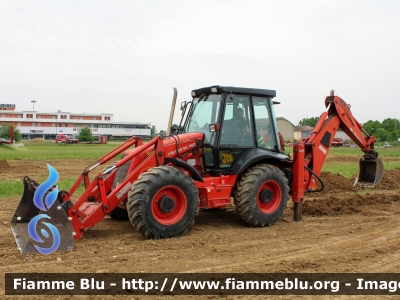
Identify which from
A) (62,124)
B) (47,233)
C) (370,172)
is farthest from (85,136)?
(47,233)

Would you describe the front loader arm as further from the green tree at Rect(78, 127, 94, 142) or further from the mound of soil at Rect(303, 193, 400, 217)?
the green tree at Rect(78, 127, 94, 142)

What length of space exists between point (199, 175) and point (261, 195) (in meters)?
1.28

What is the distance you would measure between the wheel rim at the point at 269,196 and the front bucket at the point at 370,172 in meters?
3.76

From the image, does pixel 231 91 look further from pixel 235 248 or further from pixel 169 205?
pixel 235 248

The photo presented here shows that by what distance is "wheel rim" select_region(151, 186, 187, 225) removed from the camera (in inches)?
266

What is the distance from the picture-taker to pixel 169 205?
22.4 ft

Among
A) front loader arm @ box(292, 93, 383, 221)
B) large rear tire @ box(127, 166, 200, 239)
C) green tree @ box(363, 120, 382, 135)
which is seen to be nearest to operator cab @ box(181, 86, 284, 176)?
front loader arm @ box(292, 93, 383, 221)

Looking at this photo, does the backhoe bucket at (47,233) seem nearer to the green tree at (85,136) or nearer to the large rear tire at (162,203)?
the large rear tire at (162,203)

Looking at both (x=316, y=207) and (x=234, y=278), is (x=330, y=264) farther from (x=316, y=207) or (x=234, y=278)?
(x=316, y=207)

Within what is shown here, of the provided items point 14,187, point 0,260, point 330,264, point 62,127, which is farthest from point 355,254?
point 62,127

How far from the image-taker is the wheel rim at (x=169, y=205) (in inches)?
266

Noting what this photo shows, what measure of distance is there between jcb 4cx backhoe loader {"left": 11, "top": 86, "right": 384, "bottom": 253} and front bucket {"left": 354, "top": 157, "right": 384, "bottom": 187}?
174cm

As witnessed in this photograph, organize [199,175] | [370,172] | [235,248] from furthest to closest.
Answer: [370,172], [199,175], [235,248]

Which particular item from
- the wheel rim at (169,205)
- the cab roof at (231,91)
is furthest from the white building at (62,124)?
the wheel rim at (169,205)
